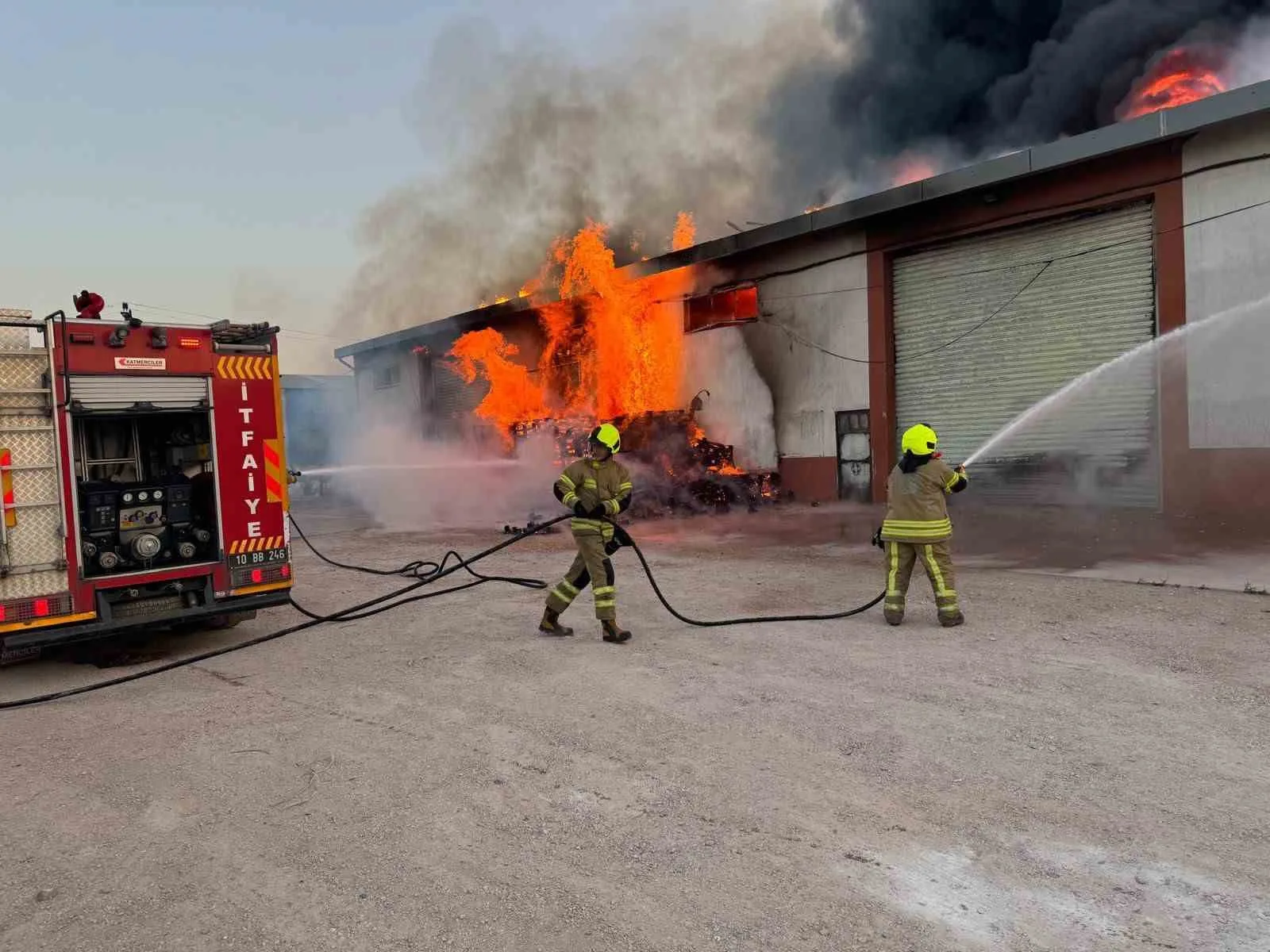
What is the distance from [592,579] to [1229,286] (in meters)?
9.60

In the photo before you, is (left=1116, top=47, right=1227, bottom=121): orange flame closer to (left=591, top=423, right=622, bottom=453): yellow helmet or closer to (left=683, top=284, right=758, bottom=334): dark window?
(left=683, top=284, right=758, bottom=334): dark window

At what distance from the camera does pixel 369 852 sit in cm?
309

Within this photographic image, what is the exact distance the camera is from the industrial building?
10.8 meters

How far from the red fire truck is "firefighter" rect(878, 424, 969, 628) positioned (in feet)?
15.2

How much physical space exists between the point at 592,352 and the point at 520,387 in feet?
12.5

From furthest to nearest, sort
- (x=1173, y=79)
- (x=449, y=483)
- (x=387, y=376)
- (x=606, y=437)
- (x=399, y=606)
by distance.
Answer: (x=387, y=376), (x=1173, y=79), (x=449, y=483), (x=399, y=606), (x=606, y=437)

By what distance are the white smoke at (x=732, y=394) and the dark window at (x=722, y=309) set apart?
18 cm

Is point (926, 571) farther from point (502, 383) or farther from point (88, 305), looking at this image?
point (502, 383)

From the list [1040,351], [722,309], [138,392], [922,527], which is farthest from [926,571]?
[722,309]

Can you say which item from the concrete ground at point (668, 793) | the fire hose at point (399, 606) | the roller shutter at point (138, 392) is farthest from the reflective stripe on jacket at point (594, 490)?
the roller shutter at point (138, 392)

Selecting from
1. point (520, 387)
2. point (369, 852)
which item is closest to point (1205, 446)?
point (369, 852)

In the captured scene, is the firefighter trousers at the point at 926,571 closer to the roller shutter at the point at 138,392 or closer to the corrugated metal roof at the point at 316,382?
the roller shutter at the point at 138,392

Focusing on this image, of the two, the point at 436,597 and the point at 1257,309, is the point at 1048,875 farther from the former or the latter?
the point at 1257,309

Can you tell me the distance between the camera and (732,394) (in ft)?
59.1
